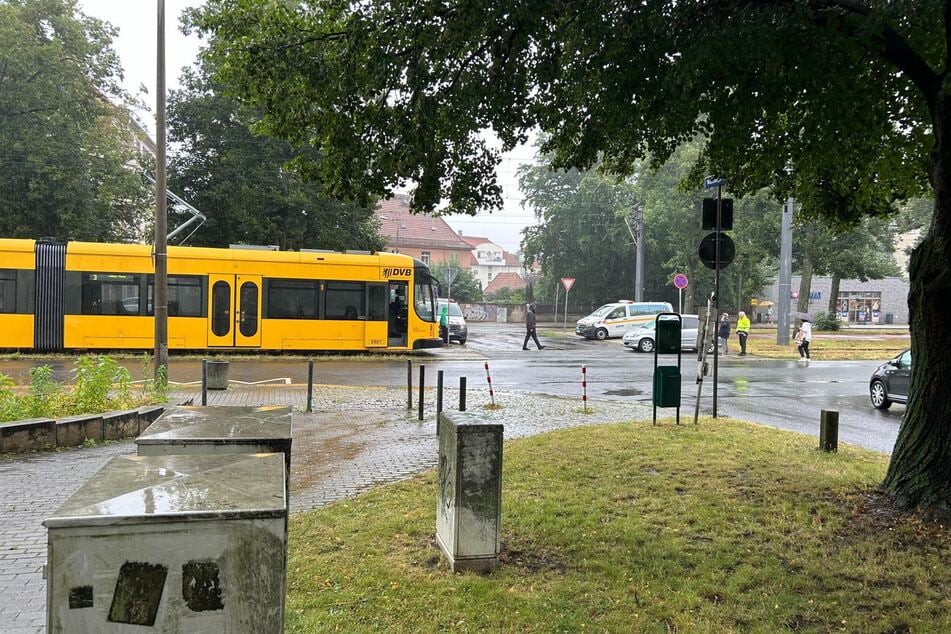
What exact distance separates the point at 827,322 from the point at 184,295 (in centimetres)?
3974

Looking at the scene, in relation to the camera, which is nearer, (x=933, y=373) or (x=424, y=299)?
(x=933, y=373)

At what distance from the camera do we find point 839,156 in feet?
21.6

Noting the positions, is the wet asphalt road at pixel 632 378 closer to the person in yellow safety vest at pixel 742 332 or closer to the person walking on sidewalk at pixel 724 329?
the person walking on sidewalk at pixel 724 329

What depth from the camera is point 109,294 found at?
1995 cm

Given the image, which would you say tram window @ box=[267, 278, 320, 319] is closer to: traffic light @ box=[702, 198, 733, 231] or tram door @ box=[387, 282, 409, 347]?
tram door @ box=[387, 282, 409, 347]

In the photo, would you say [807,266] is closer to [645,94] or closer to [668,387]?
[668,387]

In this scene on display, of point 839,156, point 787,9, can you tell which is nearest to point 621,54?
point 787,9

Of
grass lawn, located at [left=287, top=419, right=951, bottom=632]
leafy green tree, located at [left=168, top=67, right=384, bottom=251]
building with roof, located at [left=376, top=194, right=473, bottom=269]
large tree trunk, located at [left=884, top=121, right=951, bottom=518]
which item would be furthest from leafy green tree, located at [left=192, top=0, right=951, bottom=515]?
building with roof, located at [left=376, top=194, right=473, bottom=269]

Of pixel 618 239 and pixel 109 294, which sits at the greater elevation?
pixel 618 239

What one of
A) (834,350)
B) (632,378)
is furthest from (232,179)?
(834,350)

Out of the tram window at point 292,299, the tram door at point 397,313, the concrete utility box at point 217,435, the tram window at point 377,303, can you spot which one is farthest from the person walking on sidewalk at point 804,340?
the concrete utility box at point 217,435

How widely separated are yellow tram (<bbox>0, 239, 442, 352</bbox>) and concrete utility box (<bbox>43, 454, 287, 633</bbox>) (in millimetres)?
19449

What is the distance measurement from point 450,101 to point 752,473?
15.0 ft

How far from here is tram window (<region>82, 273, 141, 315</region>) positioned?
19891 mm
